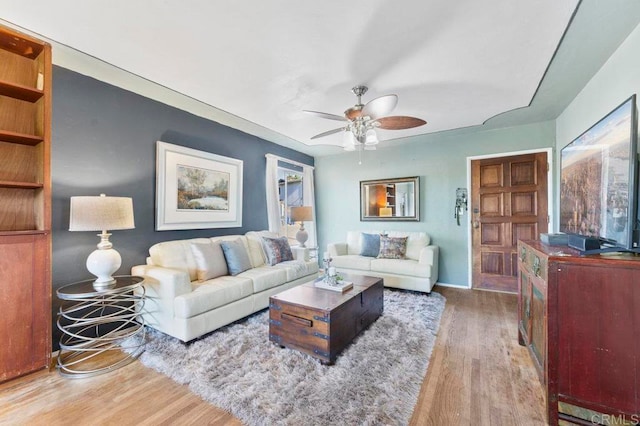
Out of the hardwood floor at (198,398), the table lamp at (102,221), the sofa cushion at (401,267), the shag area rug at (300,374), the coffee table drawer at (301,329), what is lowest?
the hardwood floor at (198,398)

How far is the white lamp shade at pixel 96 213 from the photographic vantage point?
79.3 inches

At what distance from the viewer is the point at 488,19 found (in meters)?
1.70

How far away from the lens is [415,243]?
4.27m

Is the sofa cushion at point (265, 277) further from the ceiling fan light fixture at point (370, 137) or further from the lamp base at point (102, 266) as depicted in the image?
the ceiling fan light fixture at point (370, 137)

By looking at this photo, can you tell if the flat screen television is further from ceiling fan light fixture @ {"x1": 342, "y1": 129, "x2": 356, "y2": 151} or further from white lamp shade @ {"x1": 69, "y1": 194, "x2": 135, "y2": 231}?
white lamp shade @ {"x1": 69, "y1": 194, "x2": 135, "y2": 231}

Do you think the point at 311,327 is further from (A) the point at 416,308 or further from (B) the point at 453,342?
(A) the point at 416,308

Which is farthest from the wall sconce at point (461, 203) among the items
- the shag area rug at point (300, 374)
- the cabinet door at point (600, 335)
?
the cabinet door at point (600, 335)

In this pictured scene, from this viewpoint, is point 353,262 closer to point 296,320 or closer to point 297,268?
point 297,268

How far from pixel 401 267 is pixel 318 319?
2151 millimetres

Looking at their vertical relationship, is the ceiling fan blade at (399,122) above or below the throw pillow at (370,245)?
above

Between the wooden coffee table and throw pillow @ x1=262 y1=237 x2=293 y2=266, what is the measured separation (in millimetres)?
1104

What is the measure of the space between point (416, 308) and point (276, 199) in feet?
8.70

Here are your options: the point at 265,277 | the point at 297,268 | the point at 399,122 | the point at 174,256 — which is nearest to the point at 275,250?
the point at 297,268

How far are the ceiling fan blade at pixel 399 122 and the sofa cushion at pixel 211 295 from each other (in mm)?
2188
